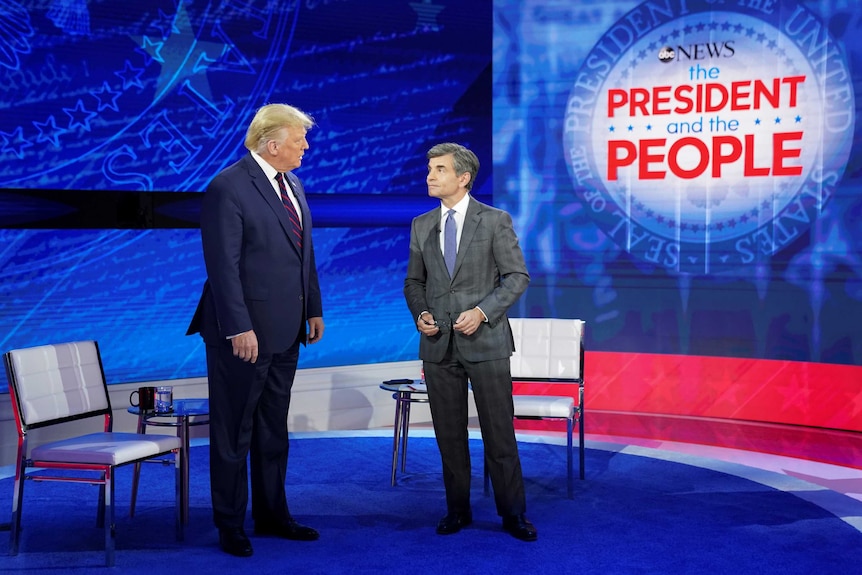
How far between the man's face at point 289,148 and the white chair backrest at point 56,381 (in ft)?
3.77

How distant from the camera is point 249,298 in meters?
3.73

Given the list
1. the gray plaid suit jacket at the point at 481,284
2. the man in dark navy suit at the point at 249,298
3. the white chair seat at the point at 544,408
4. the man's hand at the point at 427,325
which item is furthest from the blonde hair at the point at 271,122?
the white chair seat at the point at 544,408

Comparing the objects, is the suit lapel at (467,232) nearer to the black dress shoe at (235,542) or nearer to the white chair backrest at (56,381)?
the black dress shoe at (235,542)

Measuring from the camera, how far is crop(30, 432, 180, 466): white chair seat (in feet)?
12.1

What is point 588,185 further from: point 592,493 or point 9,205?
point 9,205

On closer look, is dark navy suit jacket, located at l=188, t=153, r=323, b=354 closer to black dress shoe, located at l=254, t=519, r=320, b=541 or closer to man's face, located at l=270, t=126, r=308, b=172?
man's face, located at l=270, t=126, r=308, b=172

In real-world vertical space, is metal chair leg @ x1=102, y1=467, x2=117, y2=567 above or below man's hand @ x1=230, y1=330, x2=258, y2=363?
below

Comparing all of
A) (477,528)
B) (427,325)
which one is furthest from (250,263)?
(477,528)

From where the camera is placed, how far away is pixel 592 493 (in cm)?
472

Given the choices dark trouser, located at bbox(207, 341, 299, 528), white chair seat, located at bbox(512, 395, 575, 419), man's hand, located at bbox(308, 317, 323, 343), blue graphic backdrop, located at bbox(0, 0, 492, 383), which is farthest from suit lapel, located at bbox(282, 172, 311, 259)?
blue graphic backdrop, located at bbox(0, 0, 492, 383)

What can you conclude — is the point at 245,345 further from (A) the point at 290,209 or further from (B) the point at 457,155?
(B) the point at 457,155

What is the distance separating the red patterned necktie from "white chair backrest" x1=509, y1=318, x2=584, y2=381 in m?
1.39

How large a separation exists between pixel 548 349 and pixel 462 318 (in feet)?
3.99

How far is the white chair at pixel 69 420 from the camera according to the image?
3.70 metres
